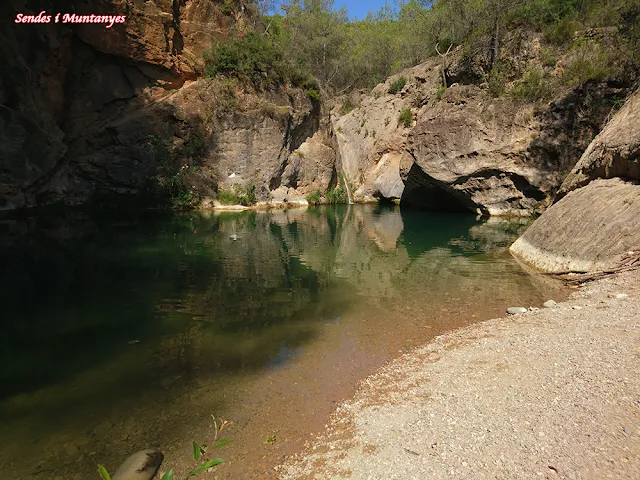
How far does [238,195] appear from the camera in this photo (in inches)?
1179

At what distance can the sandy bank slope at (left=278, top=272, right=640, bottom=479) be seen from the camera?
123 inches

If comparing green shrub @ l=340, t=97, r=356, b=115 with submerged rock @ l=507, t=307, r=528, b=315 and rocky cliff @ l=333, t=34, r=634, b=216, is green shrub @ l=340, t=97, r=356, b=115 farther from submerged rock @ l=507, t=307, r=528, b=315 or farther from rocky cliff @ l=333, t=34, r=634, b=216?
submerged rock @ l=507, t=307, r=528, b=315

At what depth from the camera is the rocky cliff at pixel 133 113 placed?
2208 centimetres

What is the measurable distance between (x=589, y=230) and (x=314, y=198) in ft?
84.7

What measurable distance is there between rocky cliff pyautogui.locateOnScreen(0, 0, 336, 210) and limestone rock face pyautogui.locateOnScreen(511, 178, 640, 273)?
22.9m

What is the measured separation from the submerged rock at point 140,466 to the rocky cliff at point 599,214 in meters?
9.65

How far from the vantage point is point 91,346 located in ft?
20.0

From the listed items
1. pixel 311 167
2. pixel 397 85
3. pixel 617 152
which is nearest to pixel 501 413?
pixel 617 152

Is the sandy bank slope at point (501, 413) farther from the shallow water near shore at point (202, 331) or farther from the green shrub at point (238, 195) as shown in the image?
the green shrub at point (238, 195)

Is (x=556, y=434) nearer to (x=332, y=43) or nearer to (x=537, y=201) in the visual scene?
(x=537, y=201)

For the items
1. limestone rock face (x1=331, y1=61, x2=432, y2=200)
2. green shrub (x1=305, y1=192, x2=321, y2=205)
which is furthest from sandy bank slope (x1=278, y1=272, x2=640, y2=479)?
limestone rock face (x1=331, y1=61, x2=432, y2=200)

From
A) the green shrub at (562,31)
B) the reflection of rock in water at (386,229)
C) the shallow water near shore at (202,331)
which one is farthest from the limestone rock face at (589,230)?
the green shrub at (562,31)

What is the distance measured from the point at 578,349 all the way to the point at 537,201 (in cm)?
2271

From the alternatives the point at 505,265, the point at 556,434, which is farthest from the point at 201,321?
the point at 505,265
